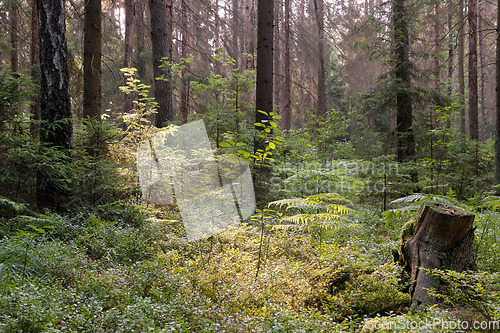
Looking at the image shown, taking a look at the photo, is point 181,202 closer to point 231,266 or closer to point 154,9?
point 231,266

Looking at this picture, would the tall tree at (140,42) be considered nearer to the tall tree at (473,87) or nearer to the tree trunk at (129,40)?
the tree trunk at (129,40)

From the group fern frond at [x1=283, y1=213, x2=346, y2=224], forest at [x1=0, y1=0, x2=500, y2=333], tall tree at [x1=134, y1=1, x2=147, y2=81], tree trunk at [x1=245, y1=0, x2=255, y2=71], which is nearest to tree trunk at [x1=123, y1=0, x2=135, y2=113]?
tall tree at [x1=134, y1=1, x2=147, y2=81]

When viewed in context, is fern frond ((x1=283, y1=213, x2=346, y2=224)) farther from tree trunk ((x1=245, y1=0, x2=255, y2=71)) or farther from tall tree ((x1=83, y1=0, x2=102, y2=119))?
tree trunk ((x1=245, y1=0, x2=255, y2=71))

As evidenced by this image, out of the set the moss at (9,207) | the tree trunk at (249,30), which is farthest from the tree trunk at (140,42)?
the moss at (9,207)

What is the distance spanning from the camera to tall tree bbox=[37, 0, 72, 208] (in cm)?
654

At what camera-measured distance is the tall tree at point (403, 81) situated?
10705 millimetres

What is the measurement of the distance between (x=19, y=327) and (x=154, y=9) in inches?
385

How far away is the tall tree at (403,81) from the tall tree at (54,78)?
32.2 feet

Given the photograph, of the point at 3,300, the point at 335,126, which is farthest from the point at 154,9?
the point at 3,300

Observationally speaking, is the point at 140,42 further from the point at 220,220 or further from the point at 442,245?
the point at 442,245

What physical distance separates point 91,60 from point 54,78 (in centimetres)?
214

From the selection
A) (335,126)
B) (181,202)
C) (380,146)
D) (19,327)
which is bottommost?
(19,327)

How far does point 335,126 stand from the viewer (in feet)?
42.0

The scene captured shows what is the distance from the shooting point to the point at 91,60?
8.56 meters
